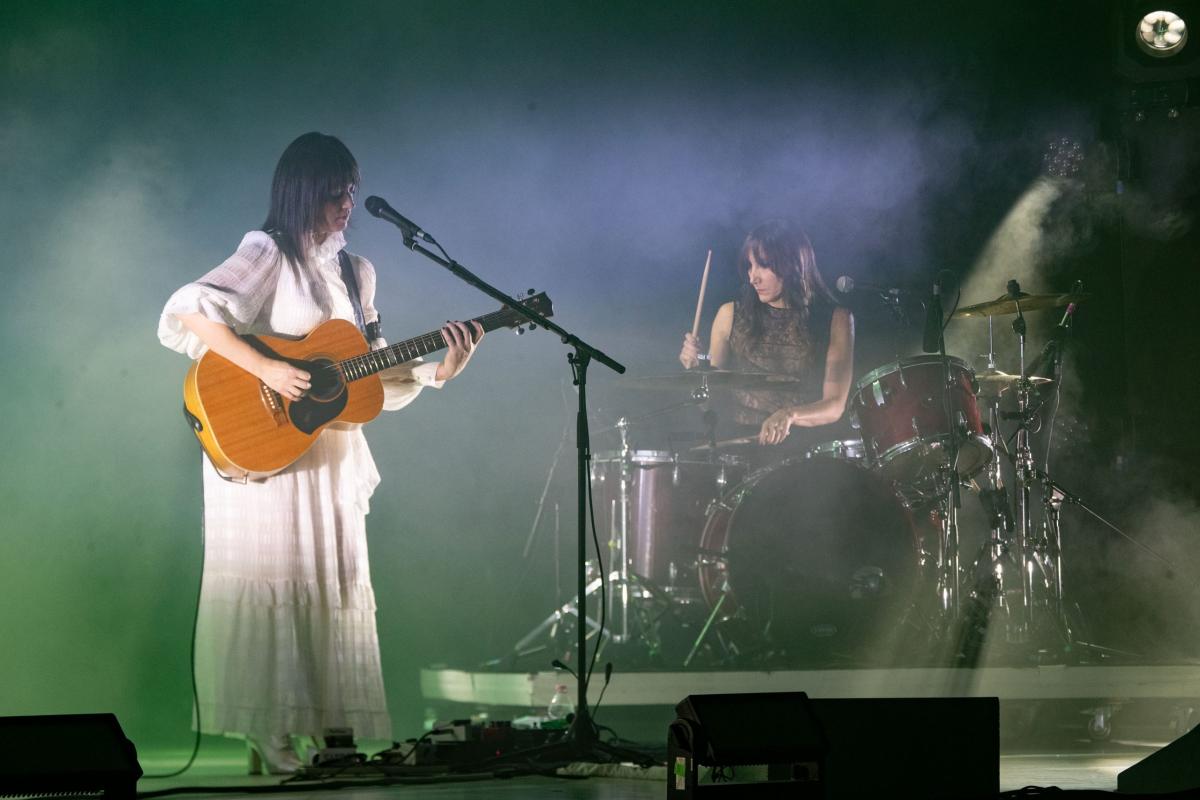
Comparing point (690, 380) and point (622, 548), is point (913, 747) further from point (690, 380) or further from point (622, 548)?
point (690, 380)

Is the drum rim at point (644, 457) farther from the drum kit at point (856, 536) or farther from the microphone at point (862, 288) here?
the microphone at point (862, 288)

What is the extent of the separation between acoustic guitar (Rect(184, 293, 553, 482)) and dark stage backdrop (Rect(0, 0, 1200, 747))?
7.7 inches

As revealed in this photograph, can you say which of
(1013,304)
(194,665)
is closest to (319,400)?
(194,665)

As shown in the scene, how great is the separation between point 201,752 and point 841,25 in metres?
3.81

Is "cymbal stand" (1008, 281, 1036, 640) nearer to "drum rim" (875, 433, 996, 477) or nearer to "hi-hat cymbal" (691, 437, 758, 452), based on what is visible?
"drum rim" (875, 433, 996, 477)

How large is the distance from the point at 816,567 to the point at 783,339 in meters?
0.93

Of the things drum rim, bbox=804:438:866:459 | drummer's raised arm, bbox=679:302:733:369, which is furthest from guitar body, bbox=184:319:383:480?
drum rim, bbox=804:438:866:459

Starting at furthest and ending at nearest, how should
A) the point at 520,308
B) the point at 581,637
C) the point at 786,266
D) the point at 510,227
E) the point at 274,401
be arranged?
the point at 786,266, the point at 510,227, the point at 274,401, the point at 520,308, the point at 581,637

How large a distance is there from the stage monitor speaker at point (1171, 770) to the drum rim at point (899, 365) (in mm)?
2496

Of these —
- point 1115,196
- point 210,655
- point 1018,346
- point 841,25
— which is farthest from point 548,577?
point 1115,196

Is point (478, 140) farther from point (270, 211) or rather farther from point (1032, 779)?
point (1032, 779)

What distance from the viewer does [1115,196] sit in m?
5.61

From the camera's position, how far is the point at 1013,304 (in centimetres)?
539

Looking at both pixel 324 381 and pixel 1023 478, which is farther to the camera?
pixel 1023 478
